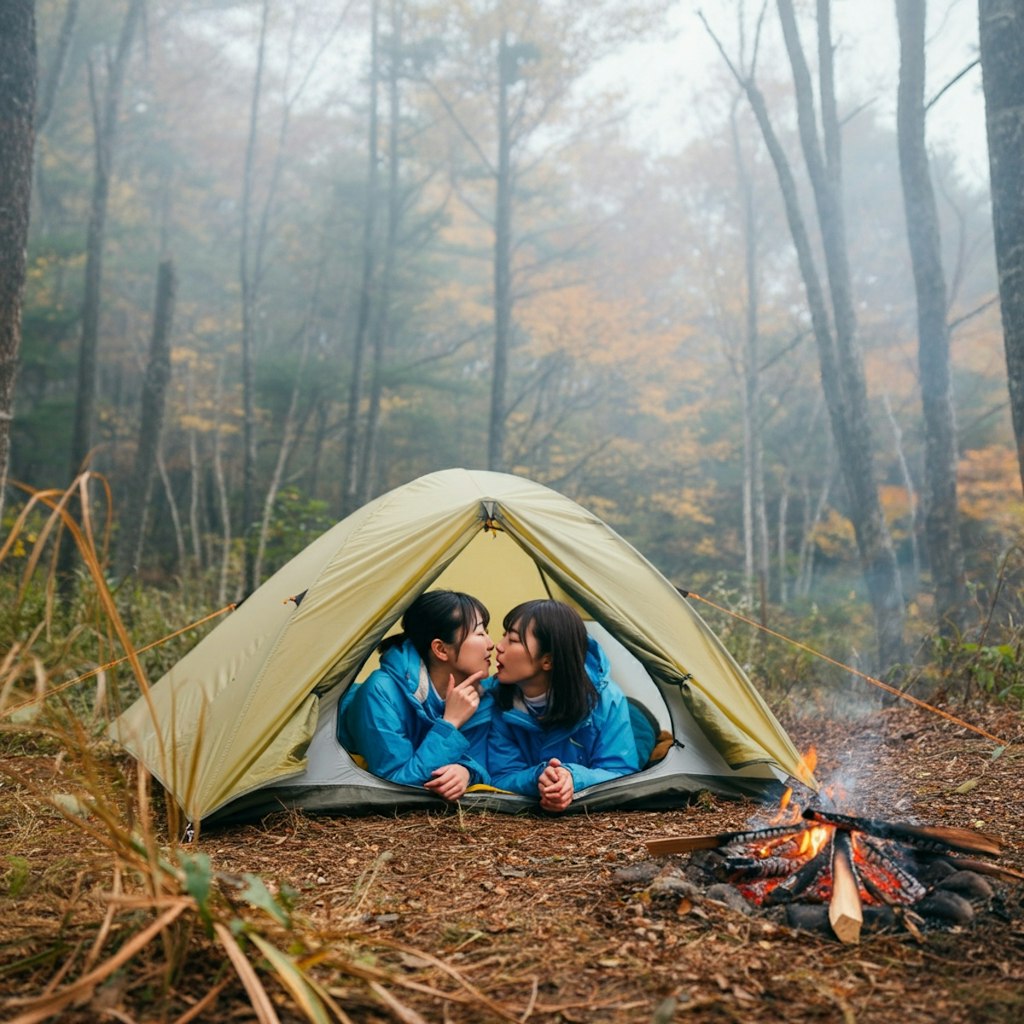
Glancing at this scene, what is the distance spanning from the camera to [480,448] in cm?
1769

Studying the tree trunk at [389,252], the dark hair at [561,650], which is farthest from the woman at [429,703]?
the tree trunk at [389,252]

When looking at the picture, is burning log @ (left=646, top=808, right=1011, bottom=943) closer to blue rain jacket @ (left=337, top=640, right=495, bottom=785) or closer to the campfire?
the campfire

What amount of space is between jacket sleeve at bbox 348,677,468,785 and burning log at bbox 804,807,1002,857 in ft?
5.20

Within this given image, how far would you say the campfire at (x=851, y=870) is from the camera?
7.00ft

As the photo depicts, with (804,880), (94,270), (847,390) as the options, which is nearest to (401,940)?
(804,880)

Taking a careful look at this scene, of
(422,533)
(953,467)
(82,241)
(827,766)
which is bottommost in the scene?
(827,766)

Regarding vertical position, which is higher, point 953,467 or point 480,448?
point 480,448

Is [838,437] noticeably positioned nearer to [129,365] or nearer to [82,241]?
[82,241]

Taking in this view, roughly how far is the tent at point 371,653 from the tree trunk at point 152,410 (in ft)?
15.2

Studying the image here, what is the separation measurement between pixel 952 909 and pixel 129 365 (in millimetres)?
17650

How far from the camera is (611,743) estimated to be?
12.4 ft

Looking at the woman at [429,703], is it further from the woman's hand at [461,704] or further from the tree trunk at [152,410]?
the tree trunk at [152,410]

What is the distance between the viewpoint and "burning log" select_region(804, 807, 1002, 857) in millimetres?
2334

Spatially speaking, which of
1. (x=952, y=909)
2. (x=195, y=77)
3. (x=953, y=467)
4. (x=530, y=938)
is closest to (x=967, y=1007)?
(x=952, y=909)
